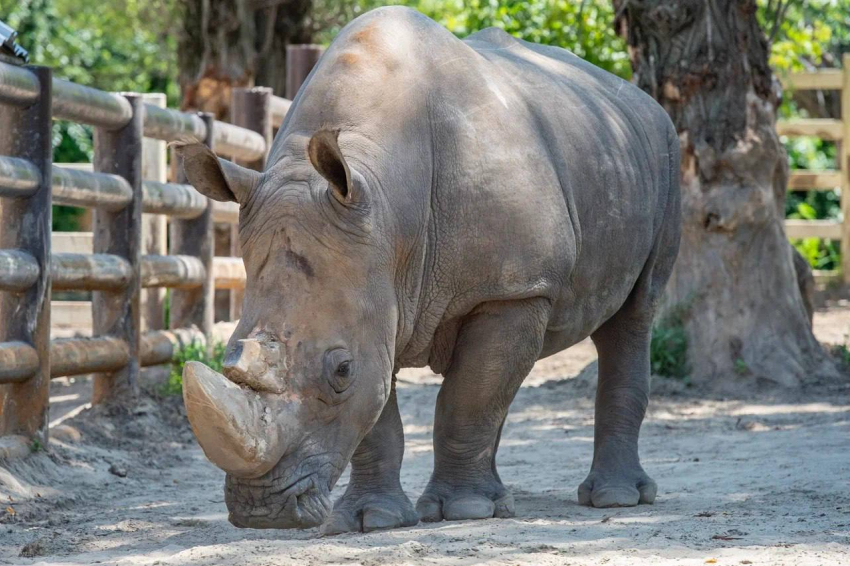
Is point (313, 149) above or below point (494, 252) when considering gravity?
above

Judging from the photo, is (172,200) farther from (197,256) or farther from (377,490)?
(377,490)

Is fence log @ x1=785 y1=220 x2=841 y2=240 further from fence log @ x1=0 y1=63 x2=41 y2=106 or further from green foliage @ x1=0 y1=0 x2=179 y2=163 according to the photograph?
fence log @ x1=0 y1=63 x2=41 y2=106

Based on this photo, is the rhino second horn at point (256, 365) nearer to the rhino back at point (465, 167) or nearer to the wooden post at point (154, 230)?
the rhino back at point (465, 167)

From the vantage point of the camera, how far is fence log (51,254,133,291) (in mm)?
6660

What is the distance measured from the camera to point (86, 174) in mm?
6938

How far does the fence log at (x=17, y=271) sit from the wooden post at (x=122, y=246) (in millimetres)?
1186

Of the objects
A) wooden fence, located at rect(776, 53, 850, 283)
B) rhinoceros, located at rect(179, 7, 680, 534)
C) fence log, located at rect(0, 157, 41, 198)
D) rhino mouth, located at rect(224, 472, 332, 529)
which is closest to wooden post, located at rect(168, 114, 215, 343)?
fence log, located at rect(0, 157, 41, 198)

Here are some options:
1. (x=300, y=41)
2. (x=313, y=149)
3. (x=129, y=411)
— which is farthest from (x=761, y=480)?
(x=300, y=41)

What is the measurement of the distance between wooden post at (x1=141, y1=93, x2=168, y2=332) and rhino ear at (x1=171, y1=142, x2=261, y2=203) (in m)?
4.15

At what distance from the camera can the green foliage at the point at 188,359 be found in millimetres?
7875

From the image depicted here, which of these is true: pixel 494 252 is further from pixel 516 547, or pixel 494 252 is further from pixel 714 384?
pixel 714 384

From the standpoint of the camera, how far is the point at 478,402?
195 inches

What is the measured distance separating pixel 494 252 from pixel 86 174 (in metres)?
2.92

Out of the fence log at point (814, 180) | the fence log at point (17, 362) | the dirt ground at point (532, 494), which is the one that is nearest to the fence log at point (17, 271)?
the fence log at point (17, 362)
